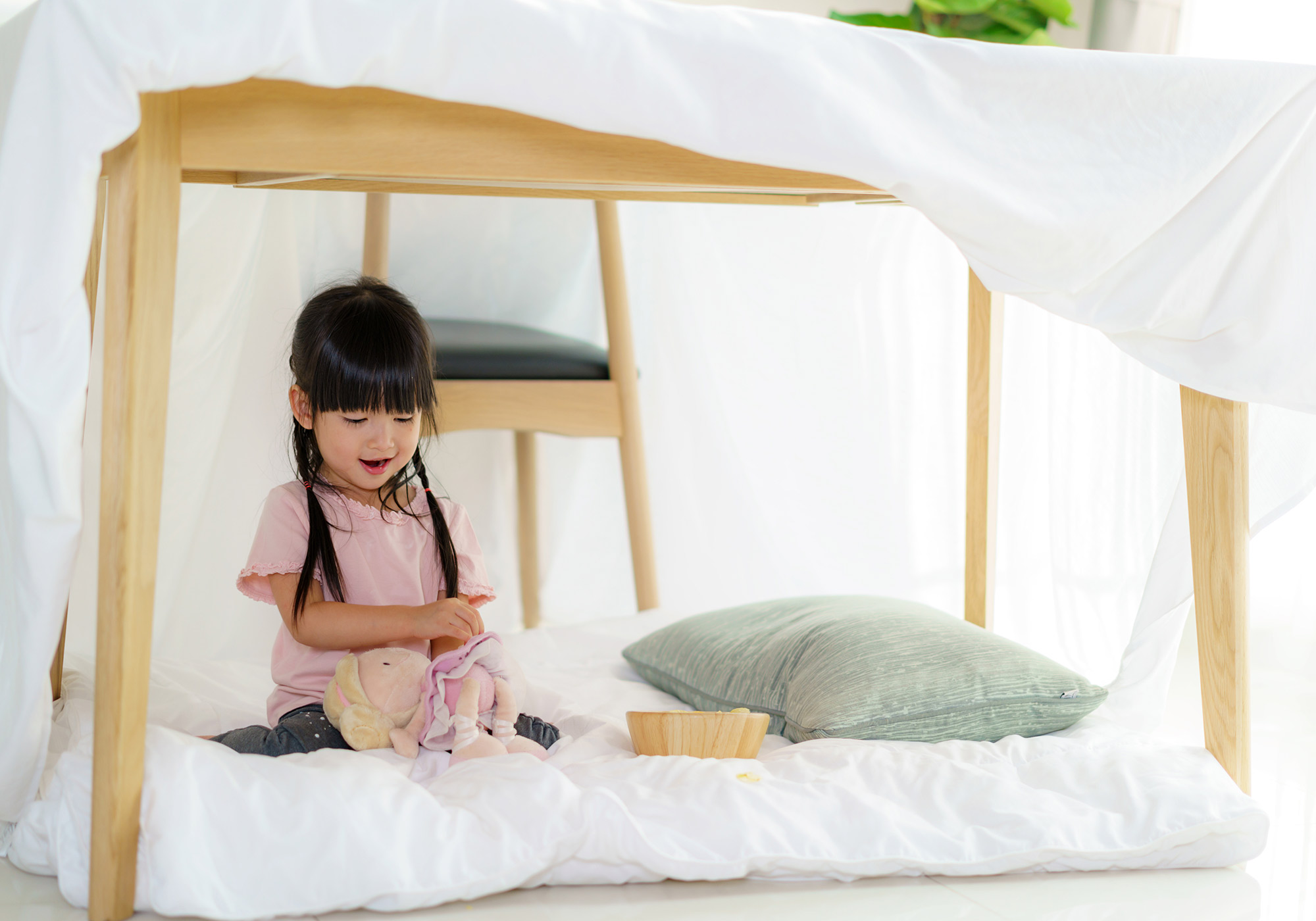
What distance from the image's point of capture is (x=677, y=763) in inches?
32.8

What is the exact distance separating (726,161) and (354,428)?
37cm

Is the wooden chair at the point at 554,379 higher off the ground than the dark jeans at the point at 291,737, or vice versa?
the wooden chair at the point at 554,379

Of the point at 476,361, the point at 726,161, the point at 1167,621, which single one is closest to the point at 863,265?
the point at 476,361

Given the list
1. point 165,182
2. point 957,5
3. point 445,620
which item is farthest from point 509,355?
point 957,5

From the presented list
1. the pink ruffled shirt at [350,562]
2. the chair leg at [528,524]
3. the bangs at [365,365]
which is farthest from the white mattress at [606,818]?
the chair leg at [528,524]

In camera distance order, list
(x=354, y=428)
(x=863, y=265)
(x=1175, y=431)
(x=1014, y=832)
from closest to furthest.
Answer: (x=1014, y=832)
(x=354, y=428)
(x=1175, y=431)
(x=863, y=265)

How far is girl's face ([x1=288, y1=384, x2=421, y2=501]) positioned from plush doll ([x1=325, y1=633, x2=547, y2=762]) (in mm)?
156

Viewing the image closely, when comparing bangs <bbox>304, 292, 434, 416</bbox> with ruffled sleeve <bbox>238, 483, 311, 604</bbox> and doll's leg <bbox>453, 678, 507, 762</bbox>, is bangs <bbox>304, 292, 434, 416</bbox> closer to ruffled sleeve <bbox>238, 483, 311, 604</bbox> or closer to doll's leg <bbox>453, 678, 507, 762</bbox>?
ruffled sleeve <bbox>238, 483, 311, 604</bbox>

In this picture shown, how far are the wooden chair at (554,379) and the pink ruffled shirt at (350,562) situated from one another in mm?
419

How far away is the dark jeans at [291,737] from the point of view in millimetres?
859

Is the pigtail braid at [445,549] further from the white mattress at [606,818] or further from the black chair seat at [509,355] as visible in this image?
the black chair seat at [509,355]

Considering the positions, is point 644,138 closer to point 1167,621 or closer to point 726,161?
point 726,161

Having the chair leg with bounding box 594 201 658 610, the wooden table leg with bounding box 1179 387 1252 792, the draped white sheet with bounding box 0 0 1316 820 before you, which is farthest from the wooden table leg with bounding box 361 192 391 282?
the wooden table leg with bounding box 1179 387 1252 792

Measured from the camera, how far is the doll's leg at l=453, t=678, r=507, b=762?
2.76 feet
